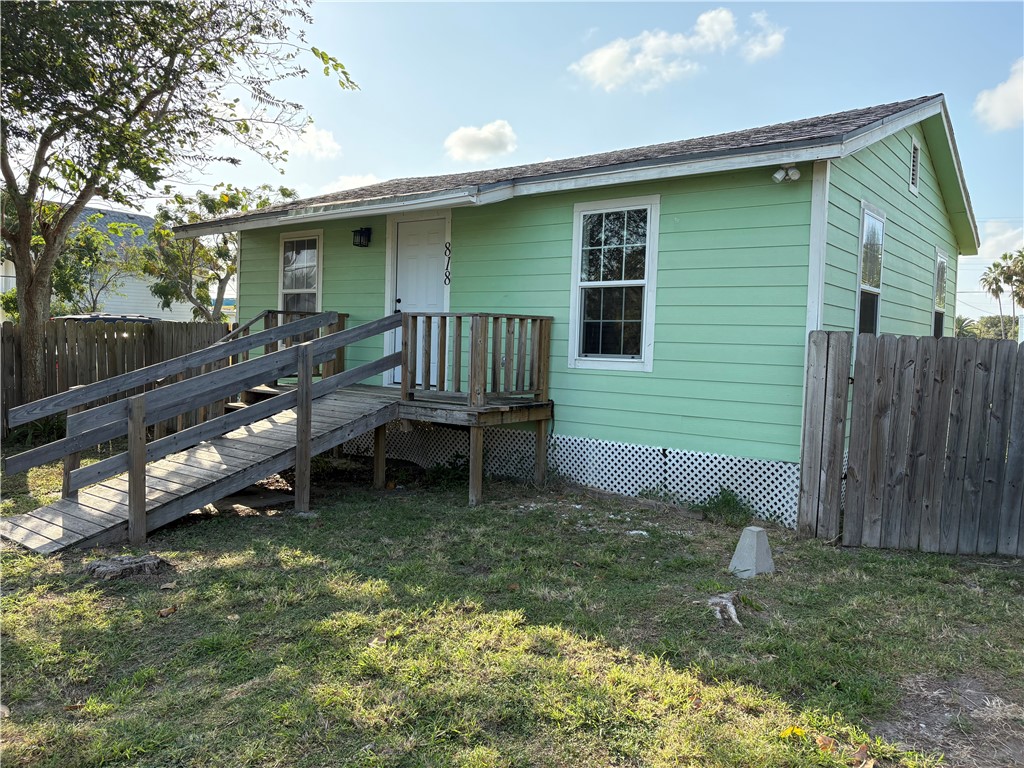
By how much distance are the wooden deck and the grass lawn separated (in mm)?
257

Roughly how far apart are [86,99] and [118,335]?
3.62 meters

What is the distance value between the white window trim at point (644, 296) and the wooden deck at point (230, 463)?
72 centimetres

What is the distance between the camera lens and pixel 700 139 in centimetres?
805

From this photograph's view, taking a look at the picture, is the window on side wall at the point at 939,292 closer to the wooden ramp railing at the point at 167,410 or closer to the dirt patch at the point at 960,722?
the wooden ramp railing at the point at 167,410

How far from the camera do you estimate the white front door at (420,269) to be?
854cm

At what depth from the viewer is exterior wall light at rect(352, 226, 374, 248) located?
9000 mm

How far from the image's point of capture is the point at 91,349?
33.4 feet

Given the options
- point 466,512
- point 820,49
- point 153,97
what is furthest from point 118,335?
point 820,49

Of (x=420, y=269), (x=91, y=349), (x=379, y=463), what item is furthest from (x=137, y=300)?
(x=379, y=463)

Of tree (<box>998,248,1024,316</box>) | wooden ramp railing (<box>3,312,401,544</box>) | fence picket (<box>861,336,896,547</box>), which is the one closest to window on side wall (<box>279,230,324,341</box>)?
wooden ramp railing (<box>3,312,401,544</box>)

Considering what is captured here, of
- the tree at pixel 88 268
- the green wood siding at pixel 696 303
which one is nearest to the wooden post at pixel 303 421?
the green wood siding at pixel 696 303

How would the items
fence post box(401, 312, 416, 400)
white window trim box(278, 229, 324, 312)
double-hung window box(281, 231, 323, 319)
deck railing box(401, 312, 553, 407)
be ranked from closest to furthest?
deck railing box(401, 312, 553, 407), fence post box(401, 312, 416, 400), white window trim box(278, 229, 324, 312), double-hung window box(281, 231, 323, 319)

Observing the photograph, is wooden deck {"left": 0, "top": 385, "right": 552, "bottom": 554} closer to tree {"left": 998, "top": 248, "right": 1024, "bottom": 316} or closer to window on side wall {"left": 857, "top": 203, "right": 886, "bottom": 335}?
window on side wall {"left": 857, "top": 203, "right": 886, "bottom": 335}

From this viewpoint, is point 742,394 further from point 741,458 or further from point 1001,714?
point 1001,714
